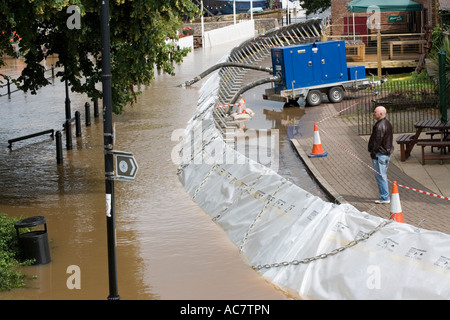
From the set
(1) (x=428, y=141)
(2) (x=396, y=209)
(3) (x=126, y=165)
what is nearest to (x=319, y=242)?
(2) (x=396, y=209)

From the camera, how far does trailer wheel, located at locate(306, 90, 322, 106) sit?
93.2 feet

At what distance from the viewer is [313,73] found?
28.4 meters

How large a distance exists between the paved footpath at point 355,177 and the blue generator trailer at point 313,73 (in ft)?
11.7

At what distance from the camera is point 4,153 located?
22.6 meters

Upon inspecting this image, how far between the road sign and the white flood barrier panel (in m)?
2.86

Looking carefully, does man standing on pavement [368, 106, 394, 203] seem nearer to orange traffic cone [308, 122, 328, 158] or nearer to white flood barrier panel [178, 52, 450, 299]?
white flood barrier panel [178, 52, 450, 299]

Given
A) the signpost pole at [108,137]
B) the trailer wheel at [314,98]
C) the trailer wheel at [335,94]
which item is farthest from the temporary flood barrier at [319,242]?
the trailer wheel at [335,94]

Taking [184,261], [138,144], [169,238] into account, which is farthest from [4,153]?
[184,261]

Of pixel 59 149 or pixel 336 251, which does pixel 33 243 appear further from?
pixel 59 149

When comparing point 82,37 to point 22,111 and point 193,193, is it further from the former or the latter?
point 22,111

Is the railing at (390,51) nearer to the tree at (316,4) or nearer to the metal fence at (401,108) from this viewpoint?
the metal fence at (401,108)

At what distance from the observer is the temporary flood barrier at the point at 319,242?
31.7 ft
